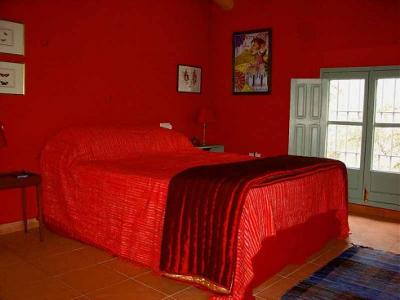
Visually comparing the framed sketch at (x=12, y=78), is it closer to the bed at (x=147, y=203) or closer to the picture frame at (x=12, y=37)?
the picture frame at (x=12, y=37)

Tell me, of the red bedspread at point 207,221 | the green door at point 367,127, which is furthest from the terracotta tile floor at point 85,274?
the green door at point 367,127

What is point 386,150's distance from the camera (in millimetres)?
4691

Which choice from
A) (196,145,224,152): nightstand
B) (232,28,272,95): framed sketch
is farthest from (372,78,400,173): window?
(196,145,224,152): nightstand

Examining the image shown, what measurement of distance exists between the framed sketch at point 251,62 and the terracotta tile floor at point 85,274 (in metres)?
2.71

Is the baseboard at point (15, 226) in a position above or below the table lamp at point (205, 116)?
below

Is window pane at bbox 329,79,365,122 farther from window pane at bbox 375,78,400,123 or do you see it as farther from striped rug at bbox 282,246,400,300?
striped rug at bbox 282,246,400,300

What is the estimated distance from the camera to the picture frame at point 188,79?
5527 mm

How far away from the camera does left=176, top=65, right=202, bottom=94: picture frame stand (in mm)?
5527

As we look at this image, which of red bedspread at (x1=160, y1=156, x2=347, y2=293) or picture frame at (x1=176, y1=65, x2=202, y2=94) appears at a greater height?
picture frame at (x1=176, y1=65, x2=202, y2=94)

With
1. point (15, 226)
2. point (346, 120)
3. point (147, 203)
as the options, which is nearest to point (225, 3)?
point (346, 120)

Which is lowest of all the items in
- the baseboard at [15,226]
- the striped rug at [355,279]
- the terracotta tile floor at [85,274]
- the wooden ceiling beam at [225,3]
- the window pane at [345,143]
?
the terracotta tile floor at [85,274]

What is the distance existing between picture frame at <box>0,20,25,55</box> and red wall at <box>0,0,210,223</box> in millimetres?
56

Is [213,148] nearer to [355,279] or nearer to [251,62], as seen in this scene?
[251,62]

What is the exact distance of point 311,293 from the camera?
8.53 feet
